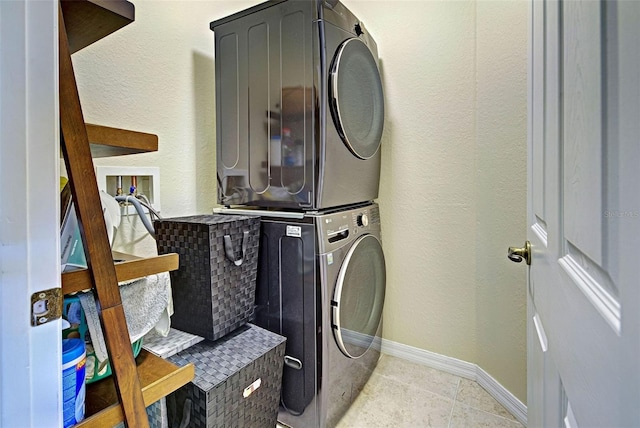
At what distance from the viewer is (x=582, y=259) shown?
0.46 m

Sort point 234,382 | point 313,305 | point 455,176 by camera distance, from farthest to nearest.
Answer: point 455,176 → point 313,305 → point 234,382

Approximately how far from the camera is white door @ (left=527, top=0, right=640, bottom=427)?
1.02 feet

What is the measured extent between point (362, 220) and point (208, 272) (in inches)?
30.0

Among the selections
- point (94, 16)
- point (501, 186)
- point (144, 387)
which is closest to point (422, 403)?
point (501, 186)

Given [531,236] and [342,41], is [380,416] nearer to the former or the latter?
[531,236]

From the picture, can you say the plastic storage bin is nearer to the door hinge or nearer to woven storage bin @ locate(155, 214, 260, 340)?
the door hinge

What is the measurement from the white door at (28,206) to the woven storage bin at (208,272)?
615 millimetres

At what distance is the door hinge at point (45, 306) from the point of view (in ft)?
1.52

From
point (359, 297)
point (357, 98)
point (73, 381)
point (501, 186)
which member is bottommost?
point (359, 297)

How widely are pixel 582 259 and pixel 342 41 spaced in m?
1.23

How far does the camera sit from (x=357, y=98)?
4.69 feet

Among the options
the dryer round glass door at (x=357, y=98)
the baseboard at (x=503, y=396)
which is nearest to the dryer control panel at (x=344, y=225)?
the dryer round glass door at (x=357, y=98)

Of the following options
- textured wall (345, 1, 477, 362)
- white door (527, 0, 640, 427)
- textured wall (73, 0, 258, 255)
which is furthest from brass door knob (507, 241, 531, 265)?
textured wall (73, 0, 258, 255)

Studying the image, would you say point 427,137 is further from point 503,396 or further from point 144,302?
point 144,302
